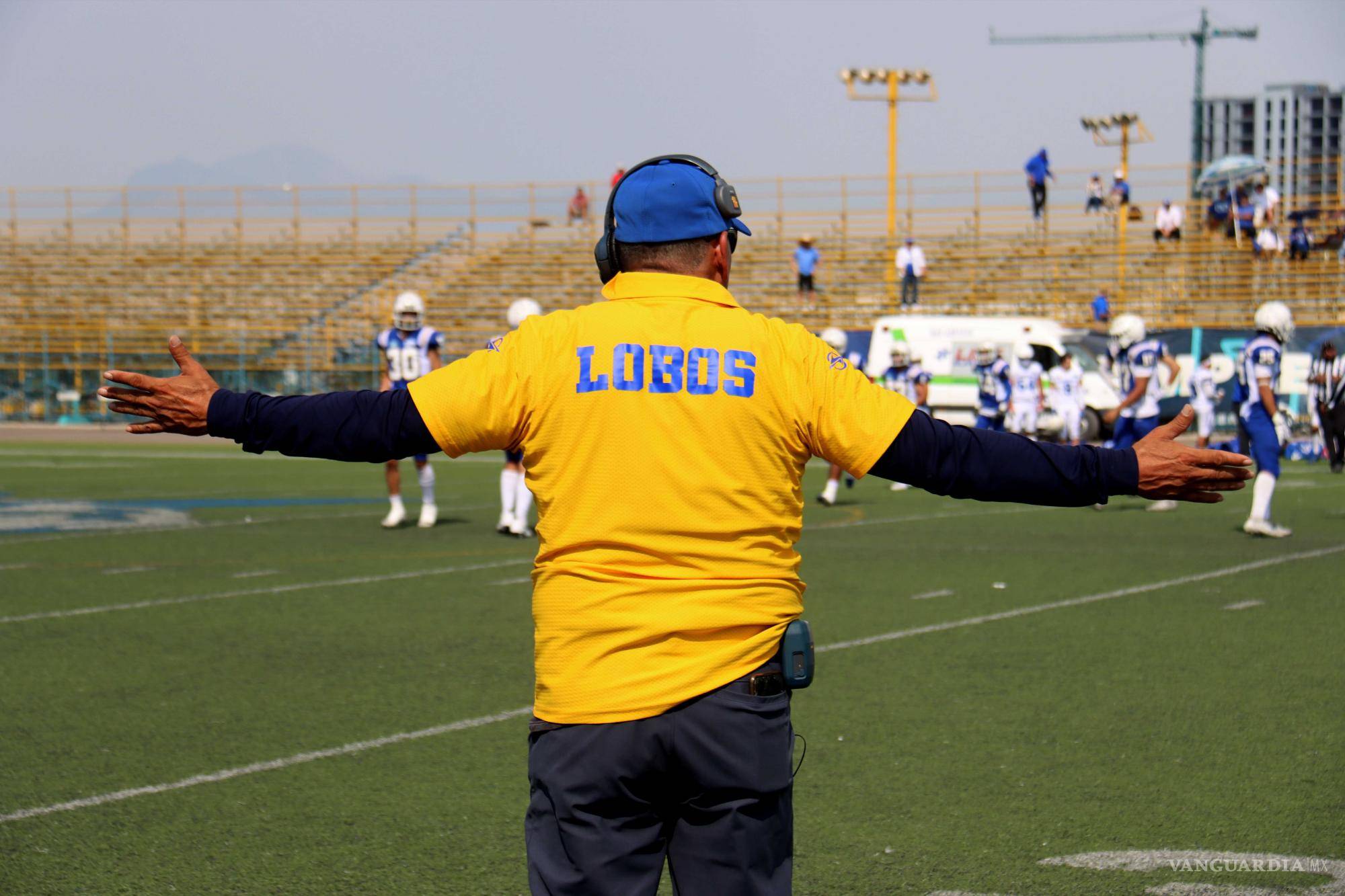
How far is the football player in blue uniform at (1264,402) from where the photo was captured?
1238 cm

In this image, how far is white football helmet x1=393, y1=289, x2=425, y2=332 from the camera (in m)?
13.3

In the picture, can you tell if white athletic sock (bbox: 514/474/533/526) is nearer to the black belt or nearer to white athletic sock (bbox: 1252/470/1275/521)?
white athletic sock (bbox: 1252/470/1275/521)

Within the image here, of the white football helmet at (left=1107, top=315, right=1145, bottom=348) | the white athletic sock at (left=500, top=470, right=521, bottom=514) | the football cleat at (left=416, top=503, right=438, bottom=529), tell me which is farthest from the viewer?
the white football helmet at (left=1107, top=315, right=1145, bottom=348)

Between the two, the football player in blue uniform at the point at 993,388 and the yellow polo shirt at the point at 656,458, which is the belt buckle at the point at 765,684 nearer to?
the yellow polo shirt at the point at 656,458

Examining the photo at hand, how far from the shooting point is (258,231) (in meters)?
43.5

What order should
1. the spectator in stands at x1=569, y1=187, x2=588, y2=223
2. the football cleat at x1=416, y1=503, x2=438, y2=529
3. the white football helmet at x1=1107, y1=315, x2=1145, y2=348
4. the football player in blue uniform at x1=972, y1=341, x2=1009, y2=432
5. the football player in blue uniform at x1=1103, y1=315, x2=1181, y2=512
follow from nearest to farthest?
1. the football cleat at x1=416, y1=503, x2=438, y2=529
2. the football player in blue uniform at x1=1103, y1=315, x2=1181, y2=512
3. the white football helmet at x1=1107, y1=315, x2=1145, y2=348
4. the football player in blue uniform at x1=972, y1=341, x2=1009, y2=432
5. the spectator in stands at x1=569, y1=187, x2=588, y2=223

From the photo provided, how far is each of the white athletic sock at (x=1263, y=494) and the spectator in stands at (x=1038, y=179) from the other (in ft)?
82.1

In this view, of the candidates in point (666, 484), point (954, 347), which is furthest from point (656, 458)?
point (954, 347)

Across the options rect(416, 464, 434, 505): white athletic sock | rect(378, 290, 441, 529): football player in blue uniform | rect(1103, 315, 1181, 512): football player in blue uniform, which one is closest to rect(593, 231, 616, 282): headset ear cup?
rect(378, 290, 441, 529): football player in blue uniform

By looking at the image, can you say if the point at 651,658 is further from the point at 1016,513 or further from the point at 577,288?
the point at 577,288

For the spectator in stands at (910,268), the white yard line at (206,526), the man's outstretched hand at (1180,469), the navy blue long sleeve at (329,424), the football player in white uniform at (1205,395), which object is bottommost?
the white yard line at (206,526)

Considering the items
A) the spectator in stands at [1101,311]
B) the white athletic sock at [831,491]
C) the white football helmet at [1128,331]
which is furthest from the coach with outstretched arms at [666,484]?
the spectator in stands at [1101,311]

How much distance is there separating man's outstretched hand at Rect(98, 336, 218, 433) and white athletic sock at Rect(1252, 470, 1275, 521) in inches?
413

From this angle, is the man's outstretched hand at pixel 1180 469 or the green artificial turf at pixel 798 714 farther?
the green artificial turf at pixel 798 714
